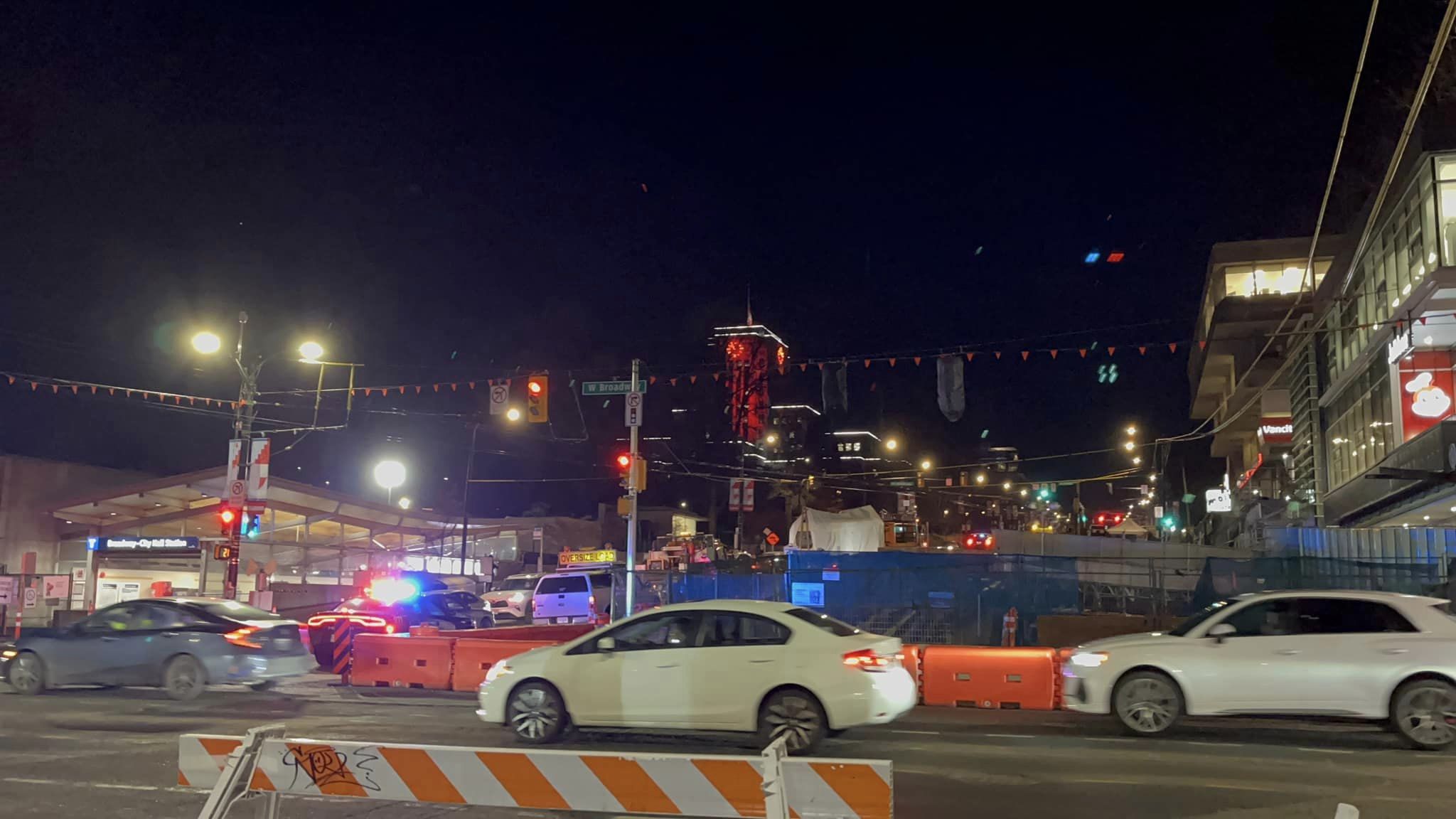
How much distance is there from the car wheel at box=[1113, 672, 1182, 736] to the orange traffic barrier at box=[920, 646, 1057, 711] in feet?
6.75

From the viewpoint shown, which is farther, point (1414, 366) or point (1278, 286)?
point (1278, 286)

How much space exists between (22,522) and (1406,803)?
41.8 m

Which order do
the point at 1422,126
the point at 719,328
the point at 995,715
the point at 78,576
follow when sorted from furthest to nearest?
the point at 719,328 < the point at 78,576 < the point at 1422,126 < the point at 995,715

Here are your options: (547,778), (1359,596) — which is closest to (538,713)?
(547,778)

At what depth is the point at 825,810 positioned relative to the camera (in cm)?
408

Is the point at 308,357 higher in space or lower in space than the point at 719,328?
lower

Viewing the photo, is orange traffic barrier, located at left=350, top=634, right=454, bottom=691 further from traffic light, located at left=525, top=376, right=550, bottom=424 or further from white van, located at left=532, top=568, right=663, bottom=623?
white van, located at left=532, top=568, right=663, bottom=623

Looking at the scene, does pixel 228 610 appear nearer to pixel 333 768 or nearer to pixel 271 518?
pixel 333 768

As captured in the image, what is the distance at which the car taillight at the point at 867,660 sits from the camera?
9961 mm

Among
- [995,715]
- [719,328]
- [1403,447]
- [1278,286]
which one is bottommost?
[995,715]

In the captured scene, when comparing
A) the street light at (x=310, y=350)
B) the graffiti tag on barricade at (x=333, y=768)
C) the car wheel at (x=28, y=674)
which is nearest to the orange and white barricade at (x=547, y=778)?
the graffiti tag on barricade at (x=333, y=768)

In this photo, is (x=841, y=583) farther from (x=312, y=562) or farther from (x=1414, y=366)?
(x=312, y=562)

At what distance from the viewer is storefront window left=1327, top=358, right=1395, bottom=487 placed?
27312mm

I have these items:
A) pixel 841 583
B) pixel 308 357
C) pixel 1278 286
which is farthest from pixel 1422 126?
pixel 1278 286
